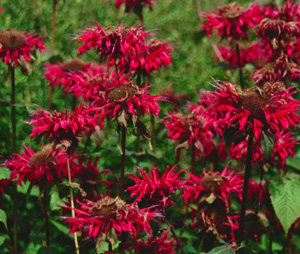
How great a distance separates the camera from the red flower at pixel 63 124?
1.59 m

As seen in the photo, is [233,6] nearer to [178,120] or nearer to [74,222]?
[178,120]

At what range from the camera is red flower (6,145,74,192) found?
1.72 metres

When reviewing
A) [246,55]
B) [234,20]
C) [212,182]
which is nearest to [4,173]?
[212,182]

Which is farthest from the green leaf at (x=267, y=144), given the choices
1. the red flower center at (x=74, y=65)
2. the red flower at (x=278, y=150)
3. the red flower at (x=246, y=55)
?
the red flower at (x=246, y=55)

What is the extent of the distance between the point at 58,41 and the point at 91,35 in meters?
2.26

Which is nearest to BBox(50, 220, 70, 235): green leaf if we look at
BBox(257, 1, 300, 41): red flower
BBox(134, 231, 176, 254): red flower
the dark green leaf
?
BBox(134, 231, 176, 254): red flower

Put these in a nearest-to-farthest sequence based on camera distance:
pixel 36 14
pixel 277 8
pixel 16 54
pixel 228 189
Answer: pixel 228 189 → pixel 16 54 → pixel 277 8 → pixel 36 14

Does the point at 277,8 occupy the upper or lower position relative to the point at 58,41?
upper

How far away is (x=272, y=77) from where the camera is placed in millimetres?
2037

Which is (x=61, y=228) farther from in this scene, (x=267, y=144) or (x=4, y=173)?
(x=267, y=144)

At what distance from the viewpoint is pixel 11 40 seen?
2.00m

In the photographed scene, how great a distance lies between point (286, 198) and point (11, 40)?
1.23 meters

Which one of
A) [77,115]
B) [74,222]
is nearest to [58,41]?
[77,115]

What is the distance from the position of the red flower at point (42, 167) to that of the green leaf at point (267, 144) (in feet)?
2.30
